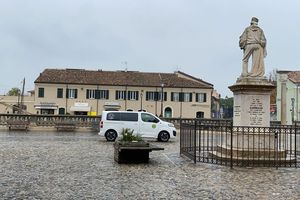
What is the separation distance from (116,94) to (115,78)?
2934 millimetres

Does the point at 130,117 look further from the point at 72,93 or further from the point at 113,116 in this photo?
the point at 72,93

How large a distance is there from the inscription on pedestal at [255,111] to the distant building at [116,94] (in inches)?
2104

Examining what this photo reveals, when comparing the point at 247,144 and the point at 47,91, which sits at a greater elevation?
the point at 47,91

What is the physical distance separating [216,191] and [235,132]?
17.2 feet

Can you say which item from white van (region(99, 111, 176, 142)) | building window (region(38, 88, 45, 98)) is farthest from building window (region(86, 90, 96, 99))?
white van (region(99, 111, 176, 142))

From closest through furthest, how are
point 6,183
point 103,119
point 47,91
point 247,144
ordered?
1. point 6,183
2. point 247,144
3. point 103,119
4. point 47,91

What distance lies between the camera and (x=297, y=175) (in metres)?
11.1

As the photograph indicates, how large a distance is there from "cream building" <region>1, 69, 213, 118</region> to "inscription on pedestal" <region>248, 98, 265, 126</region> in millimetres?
54686

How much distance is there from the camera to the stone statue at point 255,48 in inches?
548

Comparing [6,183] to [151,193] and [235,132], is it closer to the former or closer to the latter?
[151,193]

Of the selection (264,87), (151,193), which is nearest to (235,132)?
(264,87)

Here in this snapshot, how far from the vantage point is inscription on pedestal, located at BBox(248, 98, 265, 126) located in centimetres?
1368

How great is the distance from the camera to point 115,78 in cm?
7112

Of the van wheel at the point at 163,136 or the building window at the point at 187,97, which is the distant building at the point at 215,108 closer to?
the building window at the point at 187,97
